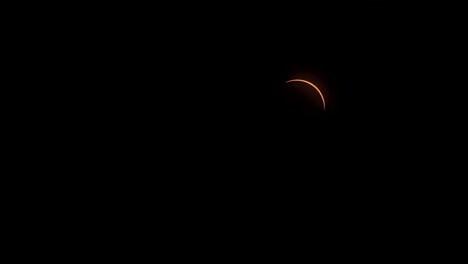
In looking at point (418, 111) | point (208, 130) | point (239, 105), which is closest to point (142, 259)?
point (208, 130)

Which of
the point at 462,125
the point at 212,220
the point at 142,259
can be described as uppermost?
the point at 462,125

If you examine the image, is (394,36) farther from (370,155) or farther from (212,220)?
(212,220)

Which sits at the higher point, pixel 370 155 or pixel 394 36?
pixel 394 36

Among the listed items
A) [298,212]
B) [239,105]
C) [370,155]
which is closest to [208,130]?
[239,105]

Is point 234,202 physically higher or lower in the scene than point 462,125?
lower

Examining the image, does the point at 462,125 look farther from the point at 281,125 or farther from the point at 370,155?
the point at 281,125

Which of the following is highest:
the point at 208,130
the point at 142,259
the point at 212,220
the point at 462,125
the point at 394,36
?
the point at 394,36
